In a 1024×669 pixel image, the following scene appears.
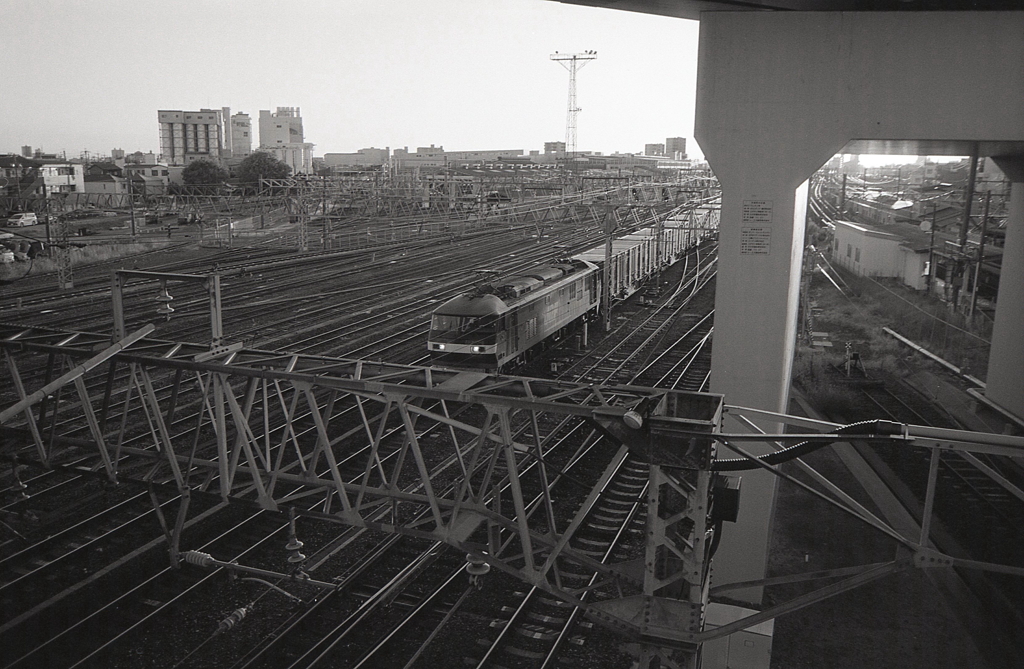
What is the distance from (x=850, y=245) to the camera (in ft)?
90.6

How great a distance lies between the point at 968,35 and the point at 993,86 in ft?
1.49

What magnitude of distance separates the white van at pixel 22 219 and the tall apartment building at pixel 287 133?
1391 inches

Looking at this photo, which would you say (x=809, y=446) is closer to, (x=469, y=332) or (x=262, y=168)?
(x=469, y=332)

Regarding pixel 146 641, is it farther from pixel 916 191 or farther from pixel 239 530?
pixel 916 191

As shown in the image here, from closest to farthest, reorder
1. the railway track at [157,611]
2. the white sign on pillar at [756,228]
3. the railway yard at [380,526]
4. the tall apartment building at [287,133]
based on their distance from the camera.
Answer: the railway yard at [380,526], the railway track at [157,611], the white sign on pillar at [756,228], the tall apartment building at [287,133]

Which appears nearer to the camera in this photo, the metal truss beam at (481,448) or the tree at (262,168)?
the metal truss beam at (481,448)

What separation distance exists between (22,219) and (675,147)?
74614 millimetres

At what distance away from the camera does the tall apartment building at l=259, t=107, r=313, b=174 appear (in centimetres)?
7154

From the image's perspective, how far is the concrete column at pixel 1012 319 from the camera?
1132 centimetres

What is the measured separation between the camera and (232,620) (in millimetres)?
7230

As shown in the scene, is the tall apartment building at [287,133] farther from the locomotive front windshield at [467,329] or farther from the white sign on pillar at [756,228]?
the white sign on pillar at [756,228]

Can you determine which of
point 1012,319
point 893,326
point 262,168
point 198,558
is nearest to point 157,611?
point 198,558

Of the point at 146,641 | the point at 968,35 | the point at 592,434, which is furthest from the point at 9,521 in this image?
the point at 968,35

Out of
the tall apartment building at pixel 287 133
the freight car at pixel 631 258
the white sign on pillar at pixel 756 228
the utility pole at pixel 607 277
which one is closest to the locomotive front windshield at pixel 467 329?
the utility pole at pixel 607 277
